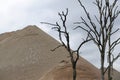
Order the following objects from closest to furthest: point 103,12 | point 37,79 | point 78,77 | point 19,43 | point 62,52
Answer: point 103,12 → point 78,77 → point 37,79 → point 62,52 → point 19,43

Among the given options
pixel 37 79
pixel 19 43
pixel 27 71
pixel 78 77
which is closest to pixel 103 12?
pixel 78 77

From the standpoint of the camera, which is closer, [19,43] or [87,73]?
[87,73]

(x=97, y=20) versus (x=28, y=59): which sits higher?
(x=97, y=20)

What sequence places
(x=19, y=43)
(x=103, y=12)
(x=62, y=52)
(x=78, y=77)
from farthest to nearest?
(x=19, y=43) < (x=62, y=52) < (x=78, y=77) < (x=103, y=12)

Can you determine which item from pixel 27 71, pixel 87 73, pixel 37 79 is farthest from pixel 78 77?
pixel 27 71

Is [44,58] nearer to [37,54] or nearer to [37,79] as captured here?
[37,54]

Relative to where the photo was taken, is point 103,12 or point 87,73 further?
point 87,73

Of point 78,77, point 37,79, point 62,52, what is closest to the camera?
point 78,77

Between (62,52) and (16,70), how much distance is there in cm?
1189

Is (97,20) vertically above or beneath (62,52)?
above

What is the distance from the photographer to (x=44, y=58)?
8375 cm

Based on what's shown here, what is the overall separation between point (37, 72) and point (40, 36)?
17349 millimetres

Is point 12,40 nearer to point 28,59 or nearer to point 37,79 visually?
point 28,59

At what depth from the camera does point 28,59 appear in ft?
277
